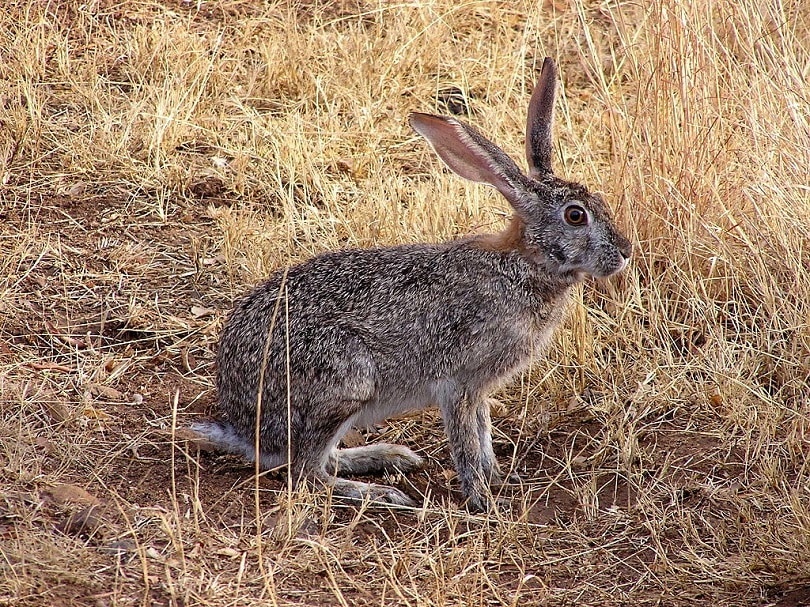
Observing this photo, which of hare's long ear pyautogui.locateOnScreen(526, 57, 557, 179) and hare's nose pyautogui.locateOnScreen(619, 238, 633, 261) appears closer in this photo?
hare's nose pyautogui.locateOnScreen(619, 238, 633, 261)

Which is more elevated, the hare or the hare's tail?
the hare

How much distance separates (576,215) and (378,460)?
54.8 inches

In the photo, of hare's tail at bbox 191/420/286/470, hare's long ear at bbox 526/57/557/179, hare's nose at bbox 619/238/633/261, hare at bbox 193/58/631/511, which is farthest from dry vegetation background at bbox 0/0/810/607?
hare's long ear at bbox 526/57/557/179

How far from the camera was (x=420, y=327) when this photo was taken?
5.08 metres

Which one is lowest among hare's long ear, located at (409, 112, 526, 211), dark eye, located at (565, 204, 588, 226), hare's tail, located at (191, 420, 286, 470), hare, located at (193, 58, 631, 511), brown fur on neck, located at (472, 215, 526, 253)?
hare's tail, located at (191, 420, 286, 470)

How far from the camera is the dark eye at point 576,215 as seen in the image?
507cm

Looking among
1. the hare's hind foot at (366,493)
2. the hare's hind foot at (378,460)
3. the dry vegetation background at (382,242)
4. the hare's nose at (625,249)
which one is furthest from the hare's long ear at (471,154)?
the hare's hind foot at (366,493)

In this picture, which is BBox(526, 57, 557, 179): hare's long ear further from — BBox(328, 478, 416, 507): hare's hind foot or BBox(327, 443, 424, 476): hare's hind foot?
BBox(328, 478, 416, 507): hare's hind foot

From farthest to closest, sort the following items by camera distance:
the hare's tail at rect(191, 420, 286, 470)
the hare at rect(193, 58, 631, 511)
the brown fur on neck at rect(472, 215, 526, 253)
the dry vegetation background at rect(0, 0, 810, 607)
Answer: the brown fur on neck at rect(472, 215, 526, 253), the hare's tail at rect(191, 420, 286, 470), the hare at rect(193, 58, 631, 511), the dry vegetation background at rect(0, 0, 810, 607)

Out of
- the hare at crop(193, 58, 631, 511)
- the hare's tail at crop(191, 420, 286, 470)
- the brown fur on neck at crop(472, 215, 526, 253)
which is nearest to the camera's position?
the hare at crop(193, 58, 631, 511)

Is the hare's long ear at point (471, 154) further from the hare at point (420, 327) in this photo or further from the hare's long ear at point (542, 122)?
the hare's long ear at point (542, 122)

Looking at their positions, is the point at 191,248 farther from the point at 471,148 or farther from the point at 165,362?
the point at 471,148

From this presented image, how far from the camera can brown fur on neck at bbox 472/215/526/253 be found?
5.19 metres

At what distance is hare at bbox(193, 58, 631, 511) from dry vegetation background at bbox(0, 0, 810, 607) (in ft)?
0.80
